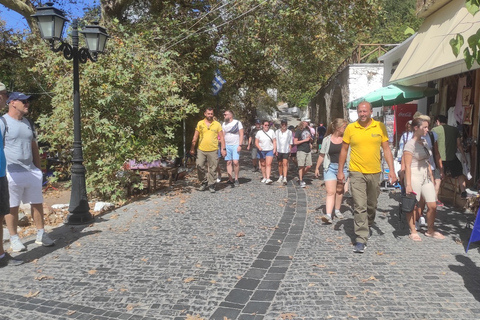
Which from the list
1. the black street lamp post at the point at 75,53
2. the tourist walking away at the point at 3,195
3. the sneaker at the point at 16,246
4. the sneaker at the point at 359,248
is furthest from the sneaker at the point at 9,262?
the sneaker at the point at 359,248

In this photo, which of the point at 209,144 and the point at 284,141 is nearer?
the point at 209,144

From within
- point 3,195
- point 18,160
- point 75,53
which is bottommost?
point 3,195

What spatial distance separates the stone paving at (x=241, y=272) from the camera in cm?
370

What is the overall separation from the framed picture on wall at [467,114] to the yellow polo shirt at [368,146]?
364cm

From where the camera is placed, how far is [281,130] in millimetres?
10742

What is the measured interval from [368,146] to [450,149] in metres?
2.93

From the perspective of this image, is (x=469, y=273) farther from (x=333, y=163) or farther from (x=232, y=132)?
(x=232, y=132)

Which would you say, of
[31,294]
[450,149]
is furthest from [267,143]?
[31,294]

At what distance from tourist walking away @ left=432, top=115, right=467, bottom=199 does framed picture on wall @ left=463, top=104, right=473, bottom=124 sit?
2.58 feet

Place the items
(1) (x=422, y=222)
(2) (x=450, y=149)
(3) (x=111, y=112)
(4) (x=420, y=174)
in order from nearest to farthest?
(4) (x=420, y=174)
(1) (x=422, y=222)
(2) (x=450, y=149)
(3) (x=111, y=112)

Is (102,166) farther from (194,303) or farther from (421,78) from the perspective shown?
(421,78)

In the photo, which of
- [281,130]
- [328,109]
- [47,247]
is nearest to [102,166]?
[47,247]

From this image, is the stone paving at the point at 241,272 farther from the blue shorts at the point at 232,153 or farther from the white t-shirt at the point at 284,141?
the white t-shirt at the point at 284,141

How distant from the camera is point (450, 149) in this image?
24.5ft
